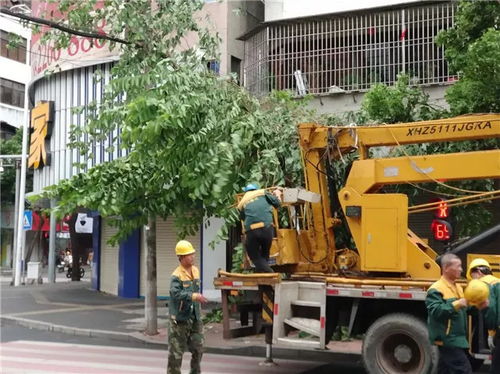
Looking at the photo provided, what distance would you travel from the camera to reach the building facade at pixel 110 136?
19.5m

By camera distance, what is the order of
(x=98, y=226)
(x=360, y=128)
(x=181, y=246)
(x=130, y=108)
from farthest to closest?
(x=98, y=226) → (x=130, y=108) → (x=360, y=128) → (x=181, y=246)

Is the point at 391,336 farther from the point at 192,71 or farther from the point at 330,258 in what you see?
the point at 192,71

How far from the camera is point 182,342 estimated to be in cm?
767

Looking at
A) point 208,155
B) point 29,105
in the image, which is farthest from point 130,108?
point 29,105

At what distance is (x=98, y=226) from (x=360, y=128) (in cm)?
1485

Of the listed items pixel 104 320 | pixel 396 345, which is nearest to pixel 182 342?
pixel 396 345

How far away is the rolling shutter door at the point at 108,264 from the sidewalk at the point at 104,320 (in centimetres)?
45

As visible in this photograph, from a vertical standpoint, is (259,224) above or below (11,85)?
below

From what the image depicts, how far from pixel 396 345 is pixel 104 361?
4.85m

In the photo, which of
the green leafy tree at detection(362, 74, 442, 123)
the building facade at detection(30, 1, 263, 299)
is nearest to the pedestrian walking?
the green leafy tree at detection(362, 74, 442, 123)

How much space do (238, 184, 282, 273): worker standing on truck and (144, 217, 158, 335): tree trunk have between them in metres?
4.69

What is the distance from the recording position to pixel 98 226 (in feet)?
75.6

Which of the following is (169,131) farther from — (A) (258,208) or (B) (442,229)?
(B) (442,229)

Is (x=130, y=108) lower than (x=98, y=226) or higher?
higher
